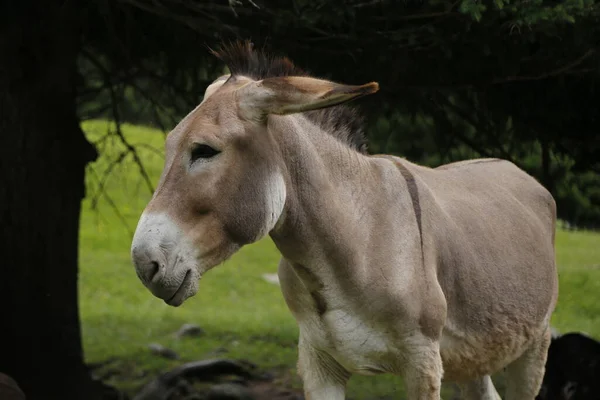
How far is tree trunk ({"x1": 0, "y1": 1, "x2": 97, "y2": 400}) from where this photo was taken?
8.15m

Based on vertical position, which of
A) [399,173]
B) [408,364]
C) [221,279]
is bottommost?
[221,279]

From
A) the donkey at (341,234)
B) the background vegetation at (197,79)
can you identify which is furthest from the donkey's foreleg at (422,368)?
the background vegetation at (197,79)

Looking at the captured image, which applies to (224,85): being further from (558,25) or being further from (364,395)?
(364,395)

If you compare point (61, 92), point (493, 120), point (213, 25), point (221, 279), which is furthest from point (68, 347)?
point (221, 279)

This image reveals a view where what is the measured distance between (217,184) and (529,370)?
118 inches

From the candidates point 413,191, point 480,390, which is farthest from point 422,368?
point 480,390

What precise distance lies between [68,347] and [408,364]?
4573 mm

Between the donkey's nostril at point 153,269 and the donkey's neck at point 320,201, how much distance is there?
745mm

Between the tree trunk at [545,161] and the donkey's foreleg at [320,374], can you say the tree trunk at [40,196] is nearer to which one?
the tree trunk at [545,161]

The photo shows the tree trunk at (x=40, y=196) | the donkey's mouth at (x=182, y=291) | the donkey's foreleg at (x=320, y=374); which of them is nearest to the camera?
the donkey's mouth at (x=182, y=291)

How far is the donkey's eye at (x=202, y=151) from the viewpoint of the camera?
4.08 meters

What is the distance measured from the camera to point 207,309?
555 inches

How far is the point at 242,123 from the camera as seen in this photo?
13.7ft

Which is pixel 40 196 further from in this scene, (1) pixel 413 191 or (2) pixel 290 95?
(2) pixel 290 95
